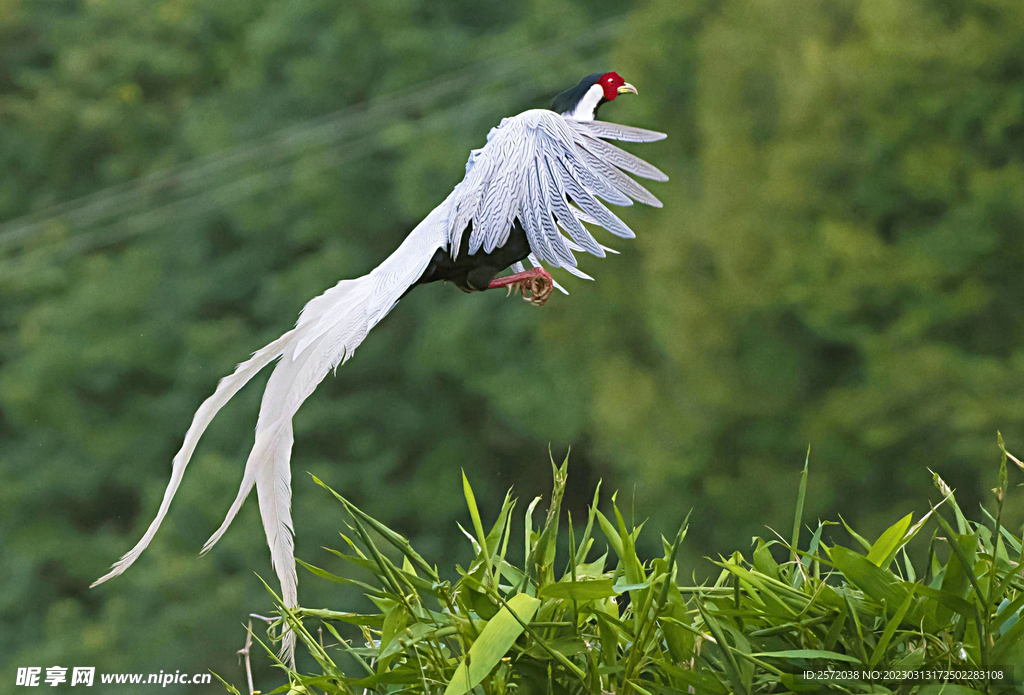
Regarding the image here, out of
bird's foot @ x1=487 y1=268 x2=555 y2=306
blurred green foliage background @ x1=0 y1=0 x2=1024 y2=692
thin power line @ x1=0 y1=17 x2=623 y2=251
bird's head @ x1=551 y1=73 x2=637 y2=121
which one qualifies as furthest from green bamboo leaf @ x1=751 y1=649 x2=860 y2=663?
thin power line @ x1=0 y1=17 x2=623 y2=251

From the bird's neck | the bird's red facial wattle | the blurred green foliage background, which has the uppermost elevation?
the bird's red facial wattle

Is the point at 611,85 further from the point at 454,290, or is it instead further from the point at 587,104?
the point at 454,290

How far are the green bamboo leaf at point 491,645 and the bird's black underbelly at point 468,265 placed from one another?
0.26 meters

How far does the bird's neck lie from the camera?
80 centimetres

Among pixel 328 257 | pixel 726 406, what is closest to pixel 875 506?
pixel 726 406

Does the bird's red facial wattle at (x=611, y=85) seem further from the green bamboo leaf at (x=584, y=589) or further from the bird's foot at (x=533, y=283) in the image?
the green bamboo leaf at (x=584, y=589)

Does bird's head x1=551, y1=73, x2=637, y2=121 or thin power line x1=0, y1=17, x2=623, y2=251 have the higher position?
bird's head x1=551, y1=73, x2=637, y2=121

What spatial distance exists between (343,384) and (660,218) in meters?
0.84

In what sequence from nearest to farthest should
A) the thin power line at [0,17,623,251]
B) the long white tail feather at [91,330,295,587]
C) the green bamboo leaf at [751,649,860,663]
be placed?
the green bamboo leaf at [751,649,860,663] < the long white tail feather at [91,330,295,587] < the thin power line at [0,17,623,251]

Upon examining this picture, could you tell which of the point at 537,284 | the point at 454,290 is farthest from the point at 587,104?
the point at 454,290

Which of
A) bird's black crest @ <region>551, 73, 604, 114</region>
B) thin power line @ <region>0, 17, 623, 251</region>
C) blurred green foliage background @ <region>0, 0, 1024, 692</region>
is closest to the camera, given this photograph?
bird's black crest @ <region>551, 73, 604, 114</region>

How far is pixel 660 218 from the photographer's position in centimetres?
203

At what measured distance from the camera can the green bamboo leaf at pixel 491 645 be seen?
52cm

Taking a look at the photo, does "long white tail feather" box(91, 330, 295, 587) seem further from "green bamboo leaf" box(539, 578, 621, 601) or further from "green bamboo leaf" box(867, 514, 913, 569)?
"green bamboo leaf" box(867, 514, 913, 569)
